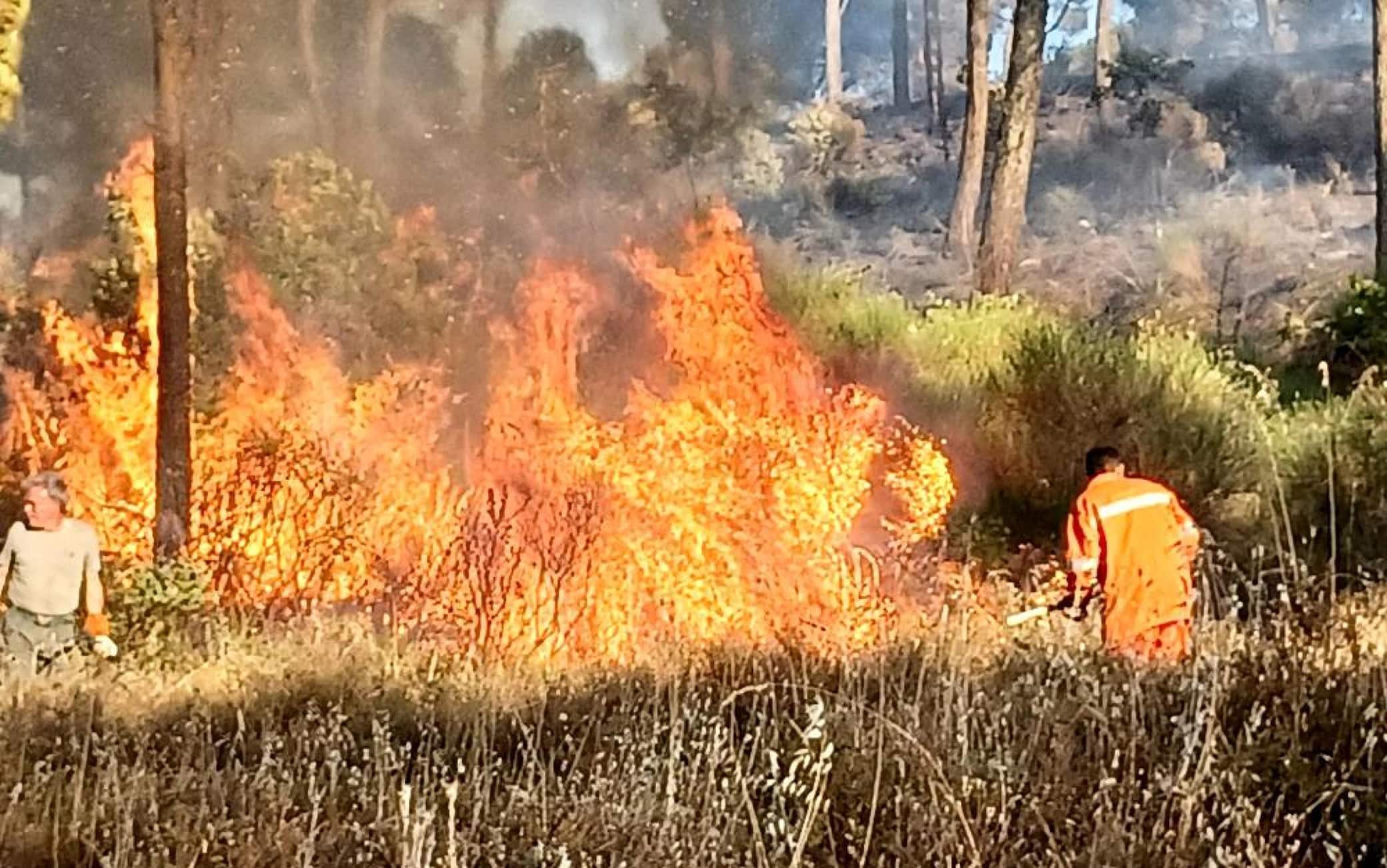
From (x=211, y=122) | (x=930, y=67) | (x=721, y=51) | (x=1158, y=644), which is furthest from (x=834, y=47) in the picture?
(x=1158, y=644)

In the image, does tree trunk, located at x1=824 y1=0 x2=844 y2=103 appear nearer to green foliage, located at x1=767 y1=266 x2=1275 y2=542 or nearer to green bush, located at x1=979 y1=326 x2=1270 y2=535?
green foliage, located at x1=767 y1=266 x2=1275 y2=542

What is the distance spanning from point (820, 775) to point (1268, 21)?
23696 mm

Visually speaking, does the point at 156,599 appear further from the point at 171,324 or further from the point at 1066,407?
the point at 1066,407

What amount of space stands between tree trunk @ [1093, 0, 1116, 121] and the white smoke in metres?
7.43

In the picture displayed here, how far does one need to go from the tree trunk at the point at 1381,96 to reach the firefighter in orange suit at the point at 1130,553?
820 centimetres

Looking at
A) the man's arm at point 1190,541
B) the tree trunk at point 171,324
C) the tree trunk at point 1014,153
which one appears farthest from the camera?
the tree trunk at point 1014,153

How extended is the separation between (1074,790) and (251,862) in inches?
79.4

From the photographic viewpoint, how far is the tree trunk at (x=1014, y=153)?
45.3 feet

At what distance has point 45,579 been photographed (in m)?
6.36

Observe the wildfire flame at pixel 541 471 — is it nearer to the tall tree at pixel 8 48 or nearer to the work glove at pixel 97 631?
the work glove at pixel 97 631

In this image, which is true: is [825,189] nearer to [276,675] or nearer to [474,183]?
[474,183]

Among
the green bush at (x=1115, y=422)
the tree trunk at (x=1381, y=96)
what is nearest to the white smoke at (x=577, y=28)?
the green bush at (x=1115, y=422)

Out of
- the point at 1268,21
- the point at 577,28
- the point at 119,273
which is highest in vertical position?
the point at 1268,21

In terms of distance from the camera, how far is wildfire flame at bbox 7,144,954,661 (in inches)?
340
